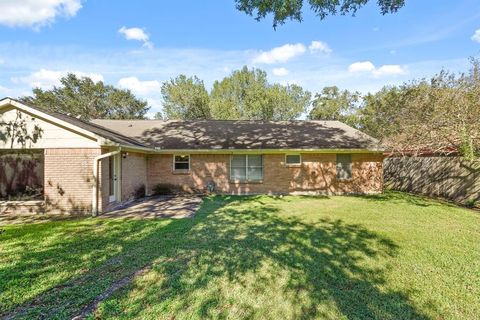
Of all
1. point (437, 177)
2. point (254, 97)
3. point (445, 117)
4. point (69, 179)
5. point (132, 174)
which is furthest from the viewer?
point (254, 97)

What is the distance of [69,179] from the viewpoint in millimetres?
8969

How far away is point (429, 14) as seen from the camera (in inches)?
420

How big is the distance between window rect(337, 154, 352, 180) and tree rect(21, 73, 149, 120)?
31685mm

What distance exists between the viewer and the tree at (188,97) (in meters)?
30.6

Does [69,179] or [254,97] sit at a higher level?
[254,97]

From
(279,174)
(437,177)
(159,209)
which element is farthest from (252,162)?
(437,177)

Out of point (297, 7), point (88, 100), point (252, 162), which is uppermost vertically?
point (88, 100)

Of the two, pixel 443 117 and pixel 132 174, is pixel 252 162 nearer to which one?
pixel 132 174

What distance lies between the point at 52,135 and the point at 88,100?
30.8m

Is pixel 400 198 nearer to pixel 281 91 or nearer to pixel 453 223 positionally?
pixel 453 223

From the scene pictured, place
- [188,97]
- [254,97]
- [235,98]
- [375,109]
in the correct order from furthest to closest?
1. [235,98]
2. [254,97]
3. [188,97]
4. [375,109]

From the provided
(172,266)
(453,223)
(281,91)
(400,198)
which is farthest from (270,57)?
(172,266)

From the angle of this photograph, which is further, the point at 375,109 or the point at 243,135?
the point at 375,109

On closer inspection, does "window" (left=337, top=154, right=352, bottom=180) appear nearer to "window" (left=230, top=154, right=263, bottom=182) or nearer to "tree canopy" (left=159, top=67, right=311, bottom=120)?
"window" (left=230, top=154, right=263, bottom=182)
